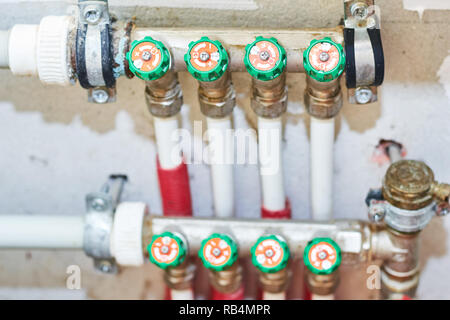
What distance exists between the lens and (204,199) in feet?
3.31

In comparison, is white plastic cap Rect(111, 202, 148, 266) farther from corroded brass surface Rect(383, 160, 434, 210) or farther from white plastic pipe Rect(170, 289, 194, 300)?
corroded brass surface Rect(383, 160, 434, 210)

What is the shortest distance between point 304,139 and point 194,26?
0.25 metres

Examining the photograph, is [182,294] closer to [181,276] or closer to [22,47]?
[181,276]

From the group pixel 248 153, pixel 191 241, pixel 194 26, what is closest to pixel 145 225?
pixel 191 241

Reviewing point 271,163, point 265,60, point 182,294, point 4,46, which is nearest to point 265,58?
point 265,60

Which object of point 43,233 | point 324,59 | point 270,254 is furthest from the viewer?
point 43,233

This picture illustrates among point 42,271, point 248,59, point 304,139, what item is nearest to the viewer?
point 248,59

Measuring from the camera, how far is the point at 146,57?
0.72m

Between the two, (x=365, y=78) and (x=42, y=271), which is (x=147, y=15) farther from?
(x=42, y=271)

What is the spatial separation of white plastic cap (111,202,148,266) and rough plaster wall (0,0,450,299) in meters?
0.12

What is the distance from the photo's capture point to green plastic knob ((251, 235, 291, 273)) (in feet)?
2.64

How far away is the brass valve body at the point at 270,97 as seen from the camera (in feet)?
2.50

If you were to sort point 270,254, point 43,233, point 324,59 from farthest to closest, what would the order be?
point 43,233, point 270,254, point 324,59

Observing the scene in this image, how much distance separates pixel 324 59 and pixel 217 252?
297mm
